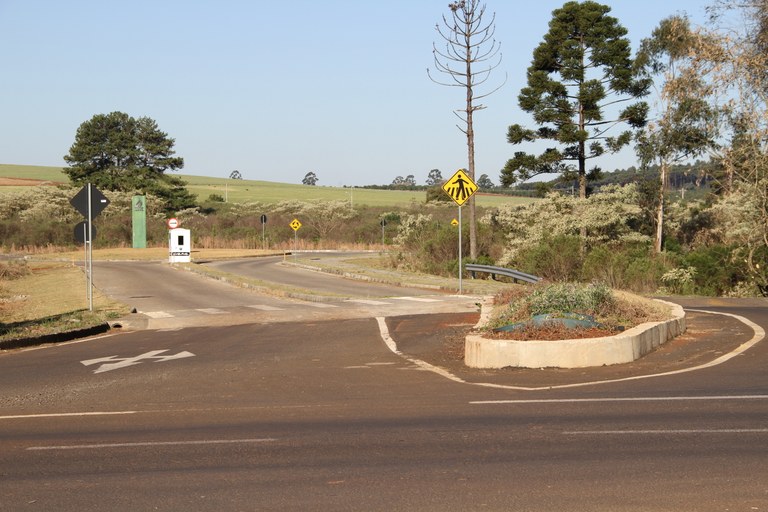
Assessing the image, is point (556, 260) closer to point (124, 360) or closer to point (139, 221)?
point (124, 360)

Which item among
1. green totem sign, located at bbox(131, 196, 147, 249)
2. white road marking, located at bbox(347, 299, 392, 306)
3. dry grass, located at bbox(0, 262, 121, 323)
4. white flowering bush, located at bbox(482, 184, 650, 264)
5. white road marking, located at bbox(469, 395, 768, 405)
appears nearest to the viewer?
white road marking, located at bbox(469, 395, 768, 405)

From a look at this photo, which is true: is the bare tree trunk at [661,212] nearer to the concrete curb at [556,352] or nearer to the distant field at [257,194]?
the concrete curb at [556,352]

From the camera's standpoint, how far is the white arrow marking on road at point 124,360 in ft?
43.5

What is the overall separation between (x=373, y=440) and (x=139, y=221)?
6221cm

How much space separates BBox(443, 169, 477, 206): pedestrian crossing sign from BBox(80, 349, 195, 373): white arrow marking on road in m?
11.7

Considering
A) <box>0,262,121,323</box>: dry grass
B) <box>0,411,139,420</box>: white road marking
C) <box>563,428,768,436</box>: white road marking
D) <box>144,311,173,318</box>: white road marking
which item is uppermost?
<box>563,428,768,436</box>: white road marking

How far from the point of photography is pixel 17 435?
8.38 m

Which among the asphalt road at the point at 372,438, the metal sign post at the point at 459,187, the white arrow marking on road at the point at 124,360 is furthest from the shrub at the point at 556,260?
the asphalt road at the point at 372,438

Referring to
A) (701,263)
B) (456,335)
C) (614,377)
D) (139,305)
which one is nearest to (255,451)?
(614,377)

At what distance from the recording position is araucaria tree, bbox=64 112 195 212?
97438 mm

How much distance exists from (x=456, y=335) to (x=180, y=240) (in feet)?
111

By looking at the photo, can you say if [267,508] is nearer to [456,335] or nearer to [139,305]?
[456,335]

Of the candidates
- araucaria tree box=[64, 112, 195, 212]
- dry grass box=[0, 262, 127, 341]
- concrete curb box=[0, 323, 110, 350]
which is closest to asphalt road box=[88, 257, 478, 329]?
dry grass box=[0, 262, 127, 341]

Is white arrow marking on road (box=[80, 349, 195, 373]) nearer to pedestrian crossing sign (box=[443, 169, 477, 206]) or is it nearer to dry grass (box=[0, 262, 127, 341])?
dry grass (box=[0, 262, 127, 341])
